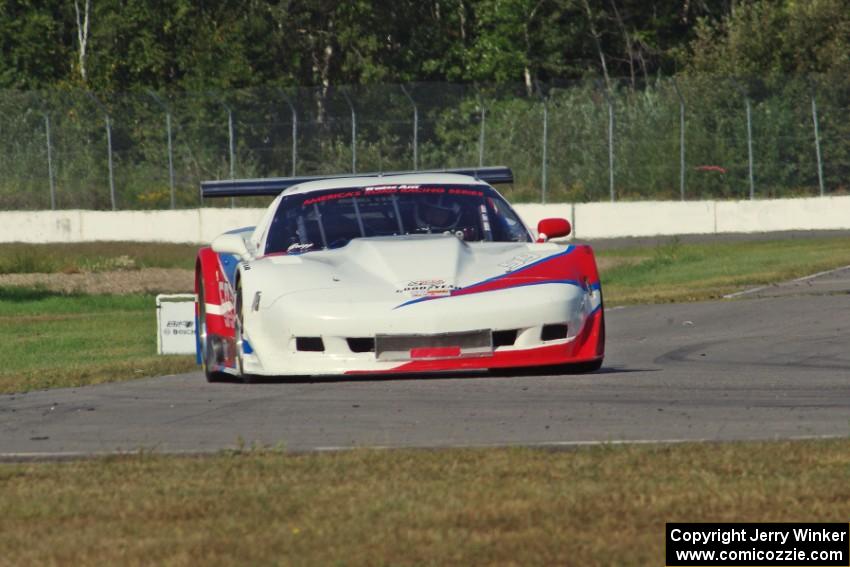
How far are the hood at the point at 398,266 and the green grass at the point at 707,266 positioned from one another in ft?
31.6

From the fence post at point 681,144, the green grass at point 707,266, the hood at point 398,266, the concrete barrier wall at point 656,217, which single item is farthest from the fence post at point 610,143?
the hood at point 398,266

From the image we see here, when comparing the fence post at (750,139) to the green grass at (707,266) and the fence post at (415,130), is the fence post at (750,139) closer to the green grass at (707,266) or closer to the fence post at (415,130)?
the green grass at (707,266)

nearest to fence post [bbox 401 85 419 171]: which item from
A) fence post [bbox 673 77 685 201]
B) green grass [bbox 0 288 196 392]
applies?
fence post [bbox 673 77 685 201]

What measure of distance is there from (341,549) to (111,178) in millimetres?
32508

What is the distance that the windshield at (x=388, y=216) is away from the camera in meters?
11.1

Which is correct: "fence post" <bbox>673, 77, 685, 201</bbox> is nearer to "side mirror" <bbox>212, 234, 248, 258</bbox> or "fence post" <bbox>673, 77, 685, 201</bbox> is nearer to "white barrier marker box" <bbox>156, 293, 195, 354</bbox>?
"white barrier marker box" <bbox>156, 293, 195, 354</bbox>

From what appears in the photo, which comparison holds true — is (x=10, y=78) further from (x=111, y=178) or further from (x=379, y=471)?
(x=379, y=471)

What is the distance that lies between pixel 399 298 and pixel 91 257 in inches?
887

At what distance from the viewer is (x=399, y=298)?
31.5 ft

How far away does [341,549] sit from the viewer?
17.1 feet

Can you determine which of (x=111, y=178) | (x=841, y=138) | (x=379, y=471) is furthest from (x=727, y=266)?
(x=379, y=471)

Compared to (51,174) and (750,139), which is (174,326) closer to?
(750,139)

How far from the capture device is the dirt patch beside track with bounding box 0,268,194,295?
1005 inches

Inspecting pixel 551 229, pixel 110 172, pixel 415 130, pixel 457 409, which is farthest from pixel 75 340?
pixel 110 172
